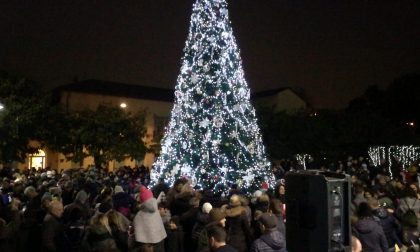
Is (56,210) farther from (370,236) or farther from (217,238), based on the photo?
(370,236)

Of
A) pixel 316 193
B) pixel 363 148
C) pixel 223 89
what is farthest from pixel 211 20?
pixel 363 148

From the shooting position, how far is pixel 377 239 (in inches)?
283

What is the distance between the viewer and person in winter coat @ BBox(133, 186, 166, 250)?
25.9 feet

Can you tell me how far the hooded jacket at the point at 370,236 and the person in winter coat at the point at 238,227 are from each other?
175cm

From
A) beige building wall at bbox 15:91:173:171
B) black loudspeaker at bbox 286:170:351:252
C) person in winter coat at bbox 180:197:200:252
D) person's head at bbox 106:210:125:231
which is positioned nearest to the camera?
black loudspeaker at bbox 286:170:351:252

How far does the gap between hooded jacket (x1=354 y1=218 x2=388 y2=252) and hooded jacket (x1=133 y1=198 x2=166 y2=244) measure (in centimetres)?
288

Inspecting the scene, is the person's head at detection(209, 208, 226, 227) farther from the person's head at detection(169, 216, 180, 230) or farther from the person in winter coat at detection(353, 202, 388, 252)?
the person in winter coat at detection(353, 202, 388, 252)

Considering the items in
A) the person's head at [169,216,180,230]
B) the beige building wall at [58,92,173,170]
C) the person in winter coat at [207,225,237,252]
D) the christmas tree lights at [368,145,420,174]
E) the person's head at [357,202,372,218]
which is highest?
the beige building wall at [58,92,173,170]

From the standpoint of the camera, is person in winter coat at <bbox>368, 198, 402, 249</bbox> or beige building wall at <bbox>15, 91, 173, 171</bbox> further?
beige building wall at <bbox>15, 91, 173, 171</bbox>

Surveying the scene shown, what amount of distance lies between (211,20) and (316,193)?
43.0 ft

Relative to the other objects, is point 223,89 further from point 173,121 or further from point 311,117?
point 311,117

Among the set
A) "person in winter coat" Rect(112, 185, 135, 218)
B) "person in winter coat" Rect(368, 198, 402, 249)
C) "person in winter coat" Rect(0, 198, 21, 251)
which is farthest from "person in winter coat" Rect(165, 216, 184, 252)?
"person in winter coat" Rect(368, 198, 402, 249)

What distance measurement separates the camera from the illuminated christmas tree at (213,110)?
17078 mm

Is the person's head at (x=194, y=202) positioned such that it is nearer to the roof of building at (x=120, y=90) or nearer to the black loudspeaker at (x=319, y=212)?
the black loudspeaker at (x=319, y=212)
